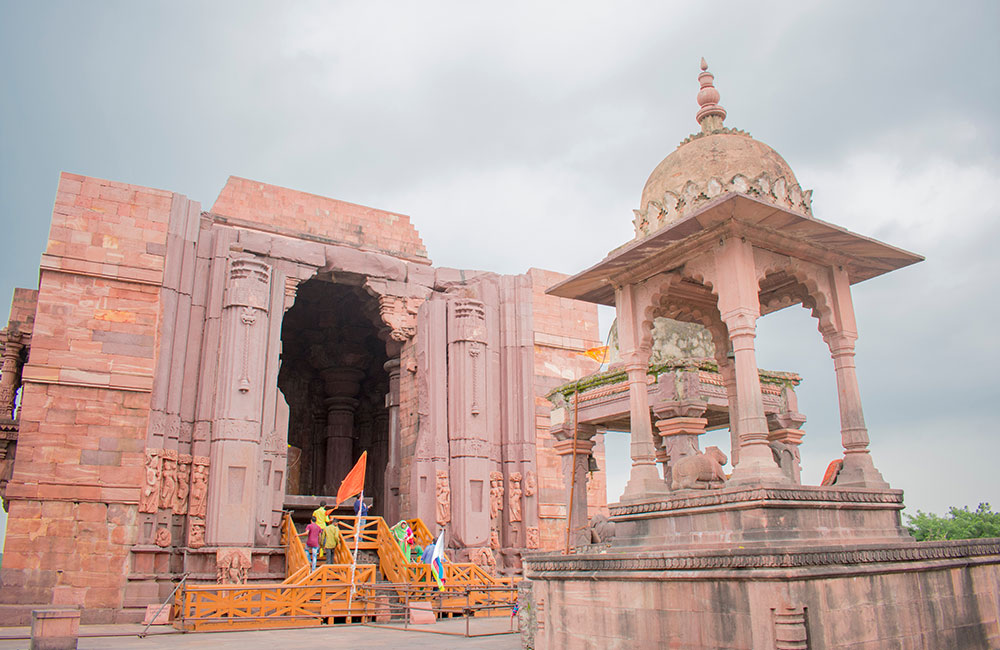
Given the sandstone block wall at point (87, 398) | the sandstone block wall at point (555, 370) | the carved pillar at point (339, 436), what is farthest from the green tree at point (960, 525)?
the sandstone block wall at point (87, 398)

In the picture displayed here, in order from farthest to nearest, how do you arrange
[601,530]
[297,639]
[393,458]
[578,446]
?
1. [393,458]
2. [578,446]
3. [601,530]
4. [297,639]

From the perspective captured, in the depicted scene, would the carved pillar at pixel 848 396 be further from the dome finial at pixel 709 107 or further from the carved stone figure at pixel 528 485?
the carved stone figure at pixel 528 485

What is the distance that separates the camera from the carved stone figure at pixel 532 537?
19.8 meters

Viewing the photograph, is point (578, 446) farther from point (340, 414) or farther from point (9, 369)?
point (9, 369)

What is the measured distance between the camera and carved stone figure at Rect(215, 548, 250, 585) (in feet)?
50.4

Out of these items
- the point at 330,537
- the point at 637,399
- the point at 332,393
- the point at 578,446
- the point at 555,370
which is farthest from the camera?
the point at 332,393

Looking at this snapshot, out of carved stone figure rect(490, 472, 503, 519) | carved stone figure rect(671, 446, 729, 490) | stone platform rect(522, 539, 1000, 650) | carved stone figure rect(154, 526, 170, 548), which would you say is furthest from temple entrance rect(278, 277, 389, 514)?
stone platform rect(522, 539, 1000, 650)

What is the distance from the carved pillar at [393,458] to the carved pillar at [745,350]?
A: 44.9 ft

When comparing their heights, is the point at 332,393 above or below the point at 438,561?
above

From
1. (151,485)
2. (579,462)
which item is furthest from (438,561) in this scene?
(151,485)

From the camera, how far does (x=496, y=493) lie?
19719 mm

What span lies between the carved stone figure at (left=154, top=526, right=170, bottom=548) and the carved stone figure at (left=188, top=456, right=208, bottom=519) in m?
0.63

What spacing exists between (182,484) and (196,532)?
1079mm

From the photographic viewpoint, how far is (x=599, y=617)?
777 centimetres
